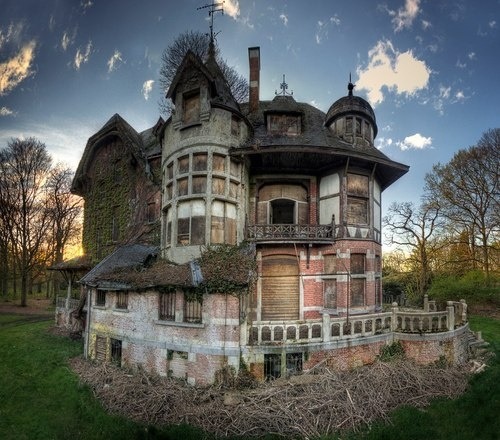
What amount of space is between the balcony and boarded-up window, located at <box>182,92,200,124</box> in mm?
6013

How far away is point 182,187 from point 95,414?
31.7 feet

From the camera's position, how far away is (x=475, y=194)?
2805cm

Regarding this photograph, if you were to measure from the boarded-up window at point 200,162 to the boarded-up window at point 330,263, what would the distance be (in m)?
7.42

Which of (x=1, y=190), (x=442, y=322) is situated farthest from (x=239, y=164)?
(x=1, y=190)

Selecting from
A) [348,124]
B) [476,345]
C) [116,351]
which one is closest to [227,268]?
[116,351]

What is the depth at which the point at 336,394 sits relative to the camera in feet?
34.5

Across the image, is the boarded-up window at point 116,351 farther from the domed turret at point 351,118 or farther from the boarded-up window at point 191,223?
the domed turret at point 351,118

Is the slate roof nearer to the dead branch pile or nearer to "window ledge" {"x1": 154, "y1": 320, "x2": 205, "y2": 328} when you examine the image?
"window ledge" {"x1": 154, "y1": 320, "x2": 205, "y2": 328}

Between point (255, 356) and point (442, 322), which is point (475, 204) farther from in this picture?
point (255, 356)

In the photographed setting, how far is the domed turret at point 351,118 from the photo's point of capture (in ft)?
57.7

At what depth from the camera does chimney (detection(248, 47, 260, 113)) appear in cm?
2002

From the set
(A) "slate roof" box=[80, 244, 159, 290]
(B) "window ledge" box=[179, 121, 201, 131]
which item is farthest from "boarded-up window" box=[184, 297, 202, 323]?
(B) "window ledge" box=[179, 121, 201, 131]

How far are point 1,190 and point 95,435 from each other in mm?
32270

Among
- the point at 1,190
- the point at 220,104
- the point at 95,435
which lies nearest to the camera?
the point at 95,435
